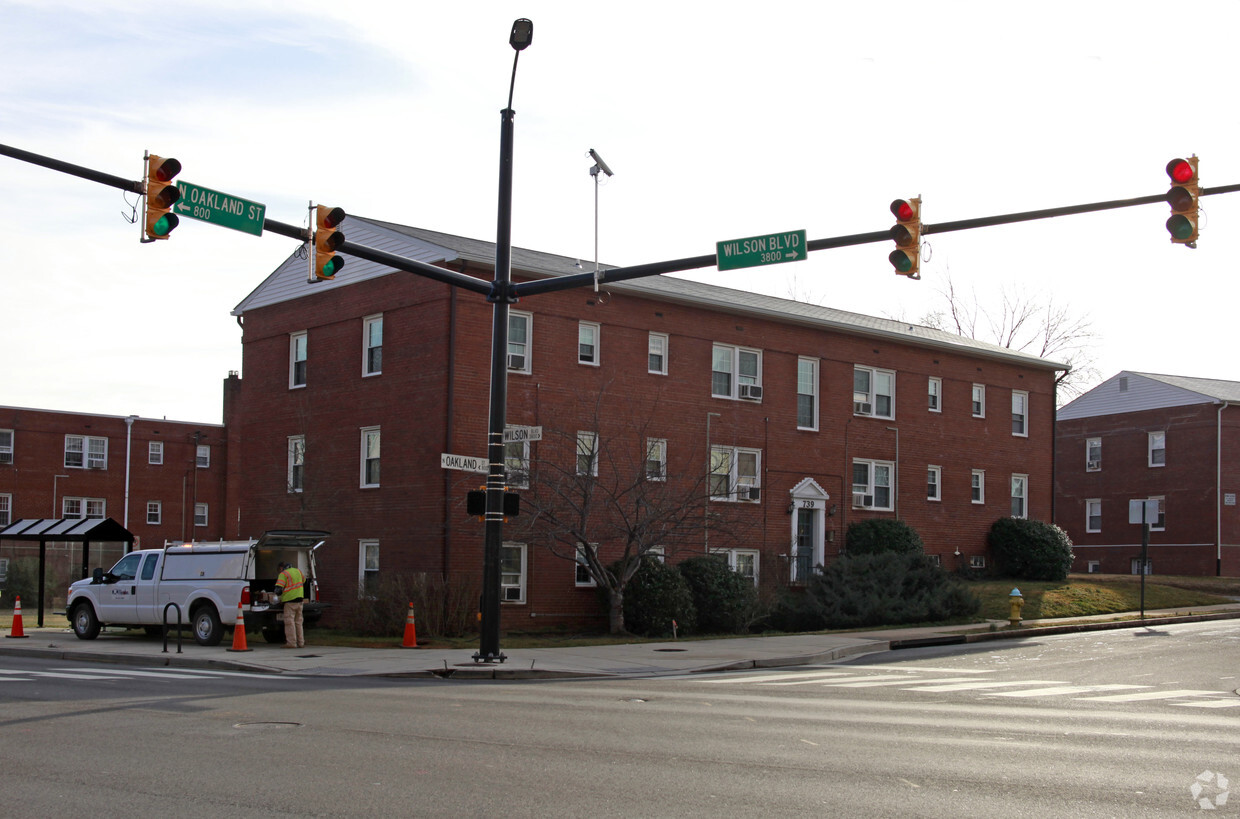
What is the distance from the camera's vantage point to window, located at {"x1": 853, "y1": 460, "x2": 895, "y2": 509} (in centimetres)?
3675

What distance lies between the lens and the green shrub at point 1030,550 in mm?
38594

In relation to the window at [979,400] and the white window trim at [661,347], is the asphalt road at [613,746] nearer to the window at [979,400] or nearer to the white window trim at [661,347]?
the white window trim at [661,347]

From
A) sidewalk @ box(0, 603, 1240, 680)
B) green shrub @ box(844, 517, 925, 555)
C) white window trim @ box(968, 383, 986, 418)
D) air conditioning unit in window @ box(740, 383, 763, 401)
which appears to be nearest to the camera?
sidewalk @ box(0, 603, 1240, 680)

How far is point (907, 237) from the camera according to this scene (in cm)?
1590

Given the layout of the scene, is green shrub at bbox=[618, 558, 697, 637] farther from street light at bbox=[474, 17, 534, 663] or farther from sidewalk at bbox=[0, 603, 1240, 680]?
street light at bbox=[474, 17, 534, 663]

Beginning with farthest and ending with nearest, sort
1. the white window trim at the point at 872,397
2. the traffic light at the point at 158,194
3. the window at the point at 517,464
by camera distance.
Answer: the white window trim at the point at 872,397 < the window at the point at 517,464 < the traffic light at the point at 158,194

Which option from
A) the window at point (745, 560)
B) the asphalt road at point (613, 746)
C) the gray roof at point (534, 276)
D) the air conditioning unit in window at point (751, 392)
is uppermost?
the gray roof at point (534, 276)

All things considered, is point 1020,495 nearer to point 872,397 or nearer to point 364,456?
point 872,397

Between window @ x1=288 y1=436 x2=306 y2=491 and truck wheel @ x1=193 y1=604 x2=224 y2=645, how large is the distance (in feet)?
29.7

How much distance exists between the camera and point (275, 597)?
917 inches

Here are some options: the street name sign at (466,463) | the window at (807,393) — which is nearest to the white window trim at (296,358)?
the window at (807,393)

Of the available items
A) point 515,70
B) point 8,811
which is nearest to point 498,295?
point 515,70

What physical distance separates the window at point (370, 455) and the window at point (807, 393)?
487 inches

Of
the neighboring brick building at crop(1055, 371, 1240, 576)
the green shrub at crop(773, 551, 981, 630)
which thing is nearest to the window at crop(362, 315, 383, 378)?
the green shrub at crop(773, 551, 981, 630)
